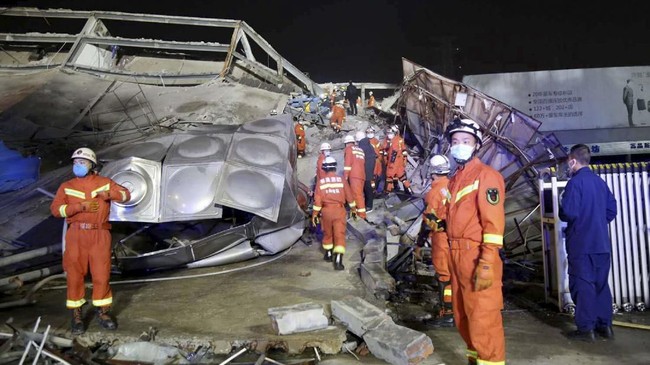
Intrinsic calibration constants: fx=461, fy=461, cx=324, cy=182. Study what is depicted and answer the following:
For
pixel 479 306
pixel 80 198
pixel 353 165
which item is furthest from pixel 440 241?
pixel 353 165

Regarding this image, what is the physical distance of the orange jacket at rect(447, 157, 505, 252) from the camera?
2.98 meters

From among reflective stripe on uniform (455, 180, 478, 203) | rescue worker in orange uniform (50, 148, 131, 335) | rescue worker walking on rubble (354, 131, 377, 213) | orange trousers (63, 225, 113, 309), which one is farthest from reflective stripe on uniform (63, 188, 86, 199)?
rescue worker walking on rubble (354, 131, 377, 213)

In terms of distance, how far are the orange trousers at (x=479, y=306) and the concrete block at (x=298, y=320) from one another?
4.64ft

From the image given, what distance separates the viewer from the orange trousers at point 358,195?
847 centimetres

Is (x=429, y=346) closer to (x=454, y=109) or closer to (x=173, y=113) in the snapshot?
(x=454, y=109)

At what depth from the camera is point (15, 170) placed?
28.4 feet

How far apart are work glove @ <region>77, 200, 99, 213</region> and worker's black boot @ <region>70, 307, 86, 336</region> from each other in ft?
2.98

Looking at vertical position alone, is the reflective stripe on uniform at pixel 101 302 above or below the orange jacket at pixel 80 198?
below

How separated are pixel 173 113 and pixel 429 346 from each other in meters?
11.3

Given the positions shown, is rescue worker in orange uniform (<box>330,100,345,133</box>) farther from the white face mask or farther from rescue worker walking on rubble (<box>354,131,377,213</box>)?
the white face mask

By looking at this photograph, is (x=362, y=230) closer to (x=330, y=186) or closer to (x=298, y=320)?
(x=330, y=186)

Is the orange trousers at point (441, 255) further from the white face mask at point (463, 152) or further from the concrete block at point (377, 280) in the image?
the white face mask at point (463, 152)

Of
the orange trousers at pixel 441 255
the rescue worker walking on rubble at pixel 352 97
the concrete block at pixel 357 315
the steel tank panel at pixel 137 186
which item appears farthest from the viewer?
the rescue worker walking on rubble at pixel 352 97

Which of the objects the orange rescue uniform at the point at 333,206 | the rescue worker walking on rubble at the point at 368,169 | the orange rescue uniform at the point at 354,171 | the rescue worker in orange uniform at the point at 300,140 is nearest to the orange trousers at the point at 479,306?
the orange rescue uniform at the point at 333,206
